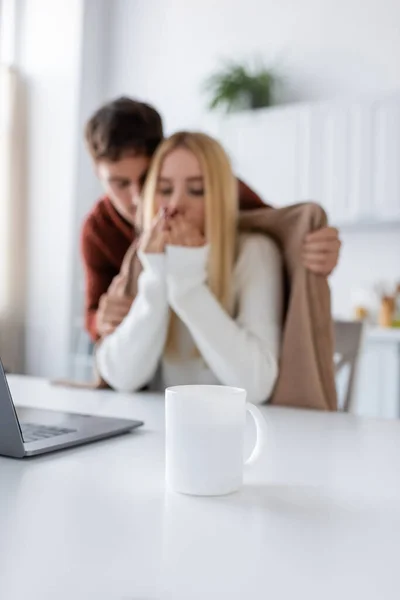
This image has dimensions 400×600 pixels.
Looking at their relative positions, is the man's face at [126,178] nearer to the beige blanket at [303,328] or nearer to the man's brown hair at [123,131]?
the man's brown hair at [123,131]

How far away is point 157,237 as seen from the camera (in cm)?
138

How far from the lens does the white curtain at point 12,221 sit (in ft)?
14.4

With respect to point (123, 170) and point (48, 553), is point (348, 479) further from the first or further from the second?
point (123, 170)

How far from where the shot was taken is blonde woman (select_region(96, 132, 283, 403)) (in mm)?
1351

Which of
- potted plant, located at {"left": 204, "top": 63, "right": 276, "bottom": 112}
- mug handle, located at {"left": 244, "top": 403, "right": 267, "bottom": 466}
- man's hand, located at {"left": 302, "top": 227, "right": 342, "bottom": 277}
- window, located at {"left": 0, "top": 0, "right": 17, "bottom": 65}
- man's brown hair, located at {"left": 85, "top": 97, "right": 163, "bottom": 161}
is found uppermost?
window, located at {"left": 0, "top": 0, "right": 17, "bottom": 65}

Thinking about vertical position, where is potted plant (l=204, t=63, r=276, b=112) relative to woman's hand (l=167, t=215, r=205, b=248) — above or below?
above

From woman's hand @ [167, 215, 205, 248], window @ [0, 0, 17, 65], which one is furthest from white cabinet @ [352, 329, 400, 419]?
window @ [0, 0, 17, 65]

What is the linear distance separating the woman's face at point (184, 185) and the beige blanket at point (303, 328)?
0.17 m

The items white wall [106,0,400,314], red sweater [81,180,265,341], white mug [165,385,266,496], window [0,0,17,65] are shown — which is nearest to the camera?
white mug [165,385,266,496]

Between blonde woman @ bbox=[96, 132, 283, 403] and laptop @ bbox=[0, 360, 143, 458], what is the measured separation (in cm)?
41

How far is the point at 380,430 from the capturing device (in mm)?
1001

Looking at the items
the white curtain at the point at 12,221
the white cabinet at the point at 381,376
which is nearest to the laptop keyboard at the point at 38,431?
the white cabinet at the point at 381,376

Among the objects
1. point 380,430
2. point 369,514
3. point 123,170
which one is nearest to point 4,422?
point 369,514

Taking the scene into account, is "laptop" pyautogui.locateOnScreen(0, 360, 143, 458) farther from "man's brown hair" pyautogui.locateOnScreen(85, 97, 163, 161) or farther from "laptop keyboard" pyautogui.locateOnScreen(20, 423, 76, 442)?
"man's brown hair" pyautogui.locateOnScreen(85, 97, 163, 161)
